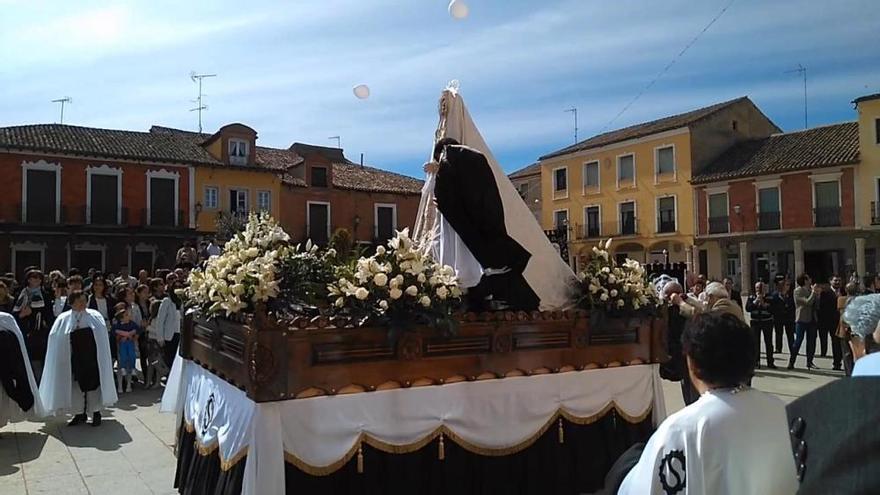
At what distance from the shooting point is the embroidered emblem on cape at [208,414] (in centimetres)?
401

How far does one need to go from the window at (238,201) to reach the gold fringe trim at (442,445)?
27404 mm

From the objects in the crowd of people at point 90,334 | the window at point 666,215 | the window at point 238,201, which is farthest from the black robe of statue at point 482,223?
the window at point 666,215

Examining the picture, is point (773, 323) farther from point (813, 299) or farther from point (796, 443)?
point (796, 443)

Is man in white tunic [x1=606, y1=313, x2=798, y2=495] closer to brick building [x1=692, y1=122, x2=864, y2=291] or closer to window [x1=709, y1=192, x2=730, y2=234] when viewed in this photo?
brick building [x1=692, y1=122, x2=864, y2=291]

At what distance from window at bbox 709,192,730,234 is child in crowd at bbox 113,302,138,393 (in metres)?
29.6

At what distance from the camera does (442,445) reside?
3896 millimetres

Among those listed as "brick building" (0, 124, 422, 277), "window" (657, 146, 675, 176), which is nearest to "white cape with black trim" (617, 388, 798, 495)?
"brick building" (0, 124, 422, 277)

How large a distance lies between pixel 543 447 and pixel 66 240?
2684 cm

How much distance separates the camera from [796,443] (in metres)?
1.49

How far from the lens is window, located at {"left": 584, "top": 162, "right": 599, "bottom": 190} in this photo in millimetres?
37688

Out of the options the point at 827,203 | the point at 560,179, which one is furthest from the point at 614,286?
the point at 560,179

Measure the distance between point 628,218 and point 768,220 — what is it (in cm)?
742

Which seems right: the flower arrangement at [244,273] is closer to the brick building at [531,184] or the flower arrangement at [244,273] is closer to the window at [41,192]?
the window at [41,192]

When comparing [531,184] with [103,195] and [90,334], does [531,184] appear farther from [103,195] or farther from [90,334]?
[90,334]
